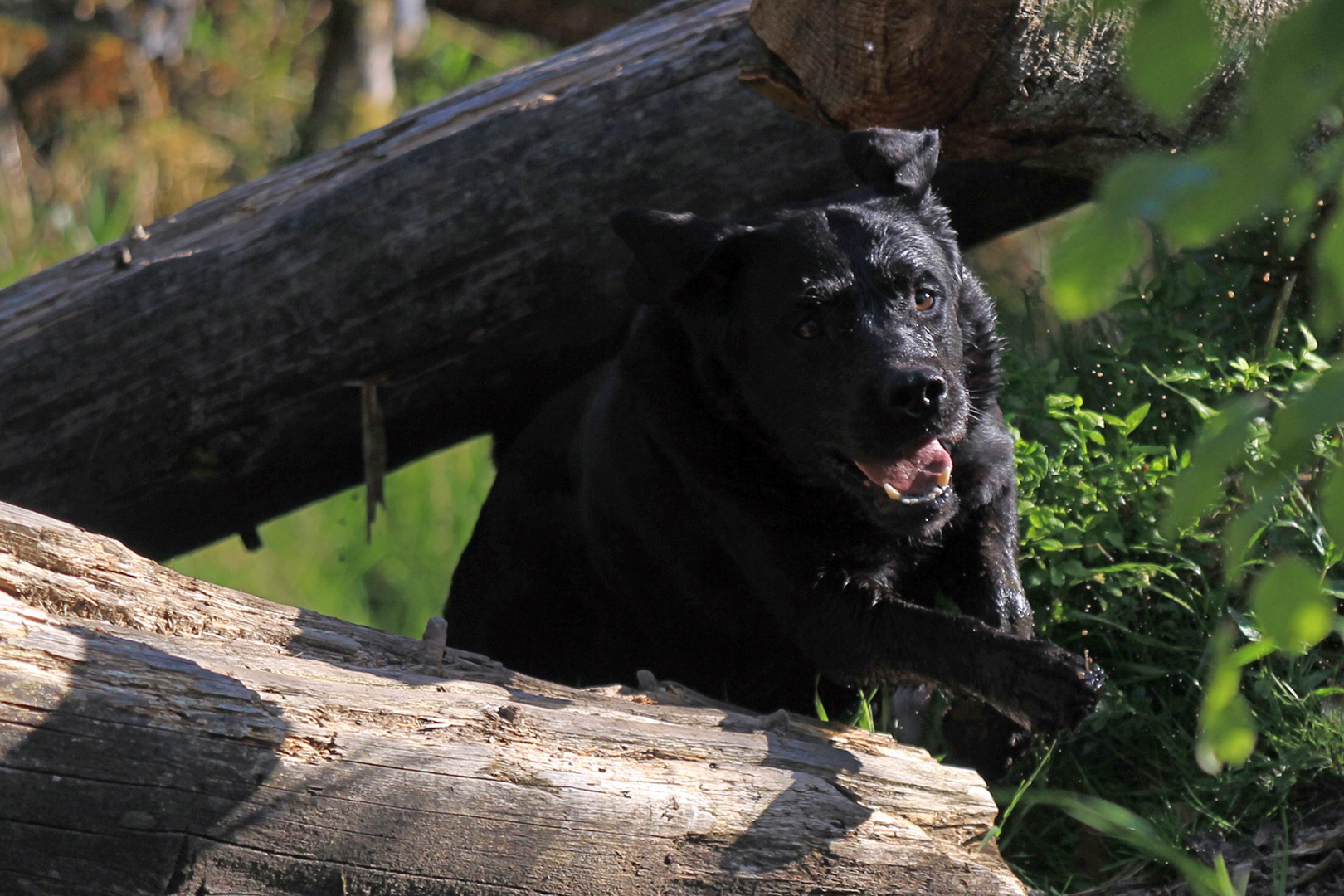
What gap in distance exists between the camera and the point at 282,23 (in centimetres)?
1058

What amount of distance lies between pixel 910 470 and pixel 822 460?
7.8 inches

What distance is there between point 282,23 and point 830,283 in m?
8.91

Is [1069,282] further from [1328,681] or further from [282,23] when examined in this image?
[282,23]

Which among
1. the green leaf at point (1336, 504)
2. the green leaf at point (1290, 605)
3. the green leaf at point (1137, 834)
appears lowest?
the green leaf at point (1137, 834)

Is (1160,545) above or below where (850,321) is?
below

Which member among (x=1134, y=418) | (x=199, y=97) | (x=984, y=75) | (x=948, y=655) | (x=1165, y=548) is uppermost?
(x=984, y=75)

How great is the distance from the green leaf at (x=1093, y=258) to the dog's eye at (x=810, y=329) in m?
2.17

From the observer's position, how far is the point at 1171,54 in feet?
2.64

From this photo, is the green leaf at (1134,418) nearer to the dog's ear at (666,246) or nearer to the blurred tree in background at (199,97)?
the dog's ear at (666,246)

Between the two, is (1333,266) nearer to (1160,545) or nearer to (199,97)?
(1160,545)

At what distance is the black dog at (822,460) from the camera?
9.25ft

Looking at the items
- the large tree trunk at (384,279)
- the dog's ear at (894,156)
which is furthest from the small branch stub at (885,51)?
the large tree trunk at (384,279)

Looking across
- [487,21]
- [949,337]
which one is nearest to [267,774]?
[949,337]

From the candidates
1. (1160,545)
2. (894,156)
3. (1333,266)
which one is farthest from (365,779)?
(1160,545)
